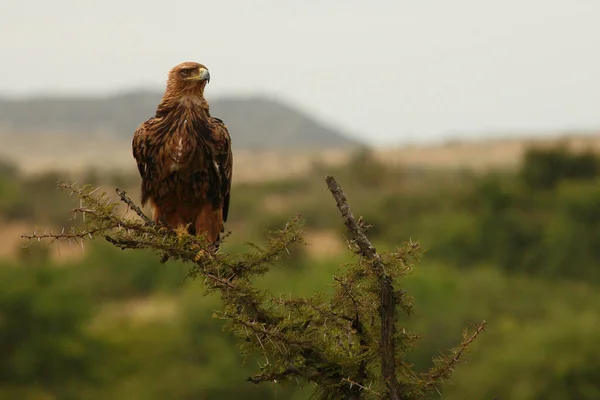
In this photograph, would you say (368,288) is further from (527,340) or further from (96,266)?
(96,266)

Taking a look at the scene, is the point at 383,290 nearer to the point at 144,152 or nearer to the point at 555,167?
the point at 144,152

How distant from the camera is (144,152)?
538 cm

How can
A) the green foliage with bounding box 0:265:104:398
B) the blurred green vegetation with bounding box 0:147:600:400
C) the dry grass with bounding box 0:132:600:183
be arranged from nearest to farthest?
1. the blurred green vegetation with bounding box 0:147:600:400
2. the green foliage with bounding box 0:265:104:398
3. the dry grass with bounding box 0:132:600:183

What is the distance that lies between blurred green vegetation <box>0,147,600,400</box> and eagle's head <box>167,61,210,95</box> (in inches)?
370

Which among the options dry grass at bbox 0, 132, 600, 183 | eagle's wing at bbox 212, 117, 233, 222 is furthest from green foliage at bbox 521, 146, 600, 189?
eagle's wing at bbox 212, 117, 233, 222

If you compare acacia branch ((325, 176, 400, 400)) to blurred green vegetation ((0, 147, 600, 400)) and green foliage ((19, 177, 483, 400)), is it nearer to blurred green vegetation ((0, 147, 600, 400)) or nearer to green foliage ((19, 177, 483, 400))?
green foliage ((19, 177, 483, 400))

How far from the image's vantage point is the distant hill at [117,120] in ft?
530

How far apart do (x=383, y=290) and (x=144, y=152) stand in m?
2.71

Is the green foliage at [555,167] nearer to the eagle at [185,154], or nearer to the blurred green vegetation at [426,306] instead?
the blurred green vegetation at [426,306]

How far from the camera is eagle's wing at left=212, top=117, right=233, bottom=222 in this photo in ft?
17.5

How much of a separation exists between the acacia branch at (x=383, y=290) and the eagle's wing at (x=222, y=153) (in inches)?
93.0

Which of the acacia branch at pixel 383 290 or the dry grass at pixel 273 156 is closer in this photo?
the acacia branch at pixel 383 290

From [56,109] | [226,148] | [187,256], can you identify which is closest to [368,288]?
[187,256]

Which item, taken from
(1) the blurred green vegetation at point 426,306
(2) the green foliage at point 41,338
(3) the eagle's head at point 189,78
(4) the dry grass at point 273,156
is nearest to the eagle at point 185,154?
(3) the eagle's head at point 189,78
